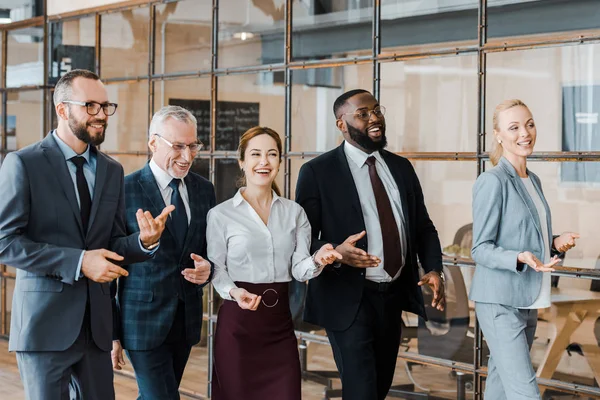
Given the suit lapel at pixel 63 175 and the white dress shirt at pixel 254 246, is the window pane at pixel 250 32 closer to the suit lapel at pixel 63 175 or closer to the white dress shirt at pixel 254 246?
the white dress shirt at pixel 254 246

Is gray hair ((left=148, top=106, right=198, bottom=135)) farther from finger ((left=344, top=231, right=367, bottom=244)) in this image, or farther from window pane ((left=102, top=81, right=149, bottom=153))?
window pane ((left=102, top=81, right=149, bottom=153))

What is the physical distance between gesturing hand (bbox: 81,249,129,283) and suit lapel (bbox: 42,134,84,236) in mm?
182

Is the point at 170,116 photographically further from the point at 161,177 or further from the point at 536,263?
the point at 536,263

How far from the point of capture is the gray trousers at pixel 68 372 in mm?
3102

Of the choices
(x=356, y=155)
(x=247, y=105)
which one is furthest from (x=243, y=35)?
(x=356, y=155)

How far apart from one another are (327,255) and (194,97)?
2702 mm

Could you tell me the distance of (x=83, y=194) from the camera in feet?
10.5

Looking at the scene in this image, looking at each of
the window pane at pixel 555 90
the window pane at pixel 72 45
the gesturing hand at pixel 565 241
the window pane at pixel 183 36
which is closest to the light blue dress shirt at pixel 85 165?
the gesturing hand at pixel 565 241

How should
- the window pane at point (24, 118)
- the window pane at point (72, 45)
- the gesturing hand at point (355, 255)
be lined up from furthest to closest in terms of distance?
the window pane at point (24, 118) < the window pane at point (72, 45) < the gesturing hand at point (355, 255)

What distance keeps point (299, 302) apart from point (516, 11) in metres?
2.08

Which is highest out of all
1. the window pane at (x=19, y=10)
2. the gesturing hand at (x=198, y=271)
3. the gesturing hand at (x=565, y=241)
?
the window pane at (x=19, y=10)

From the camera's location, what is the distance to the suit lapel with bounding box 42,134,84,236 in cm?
312

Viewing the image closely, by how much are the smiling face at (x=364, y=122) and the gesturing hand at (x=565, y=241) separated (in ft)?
2.68

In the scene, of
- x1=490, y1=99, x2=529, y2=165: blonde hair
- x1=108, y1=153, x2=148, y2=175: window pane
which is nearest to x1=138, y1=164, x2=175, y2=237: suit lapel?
x1=490, y1=99, x2=529, y2=165: blonde hair
